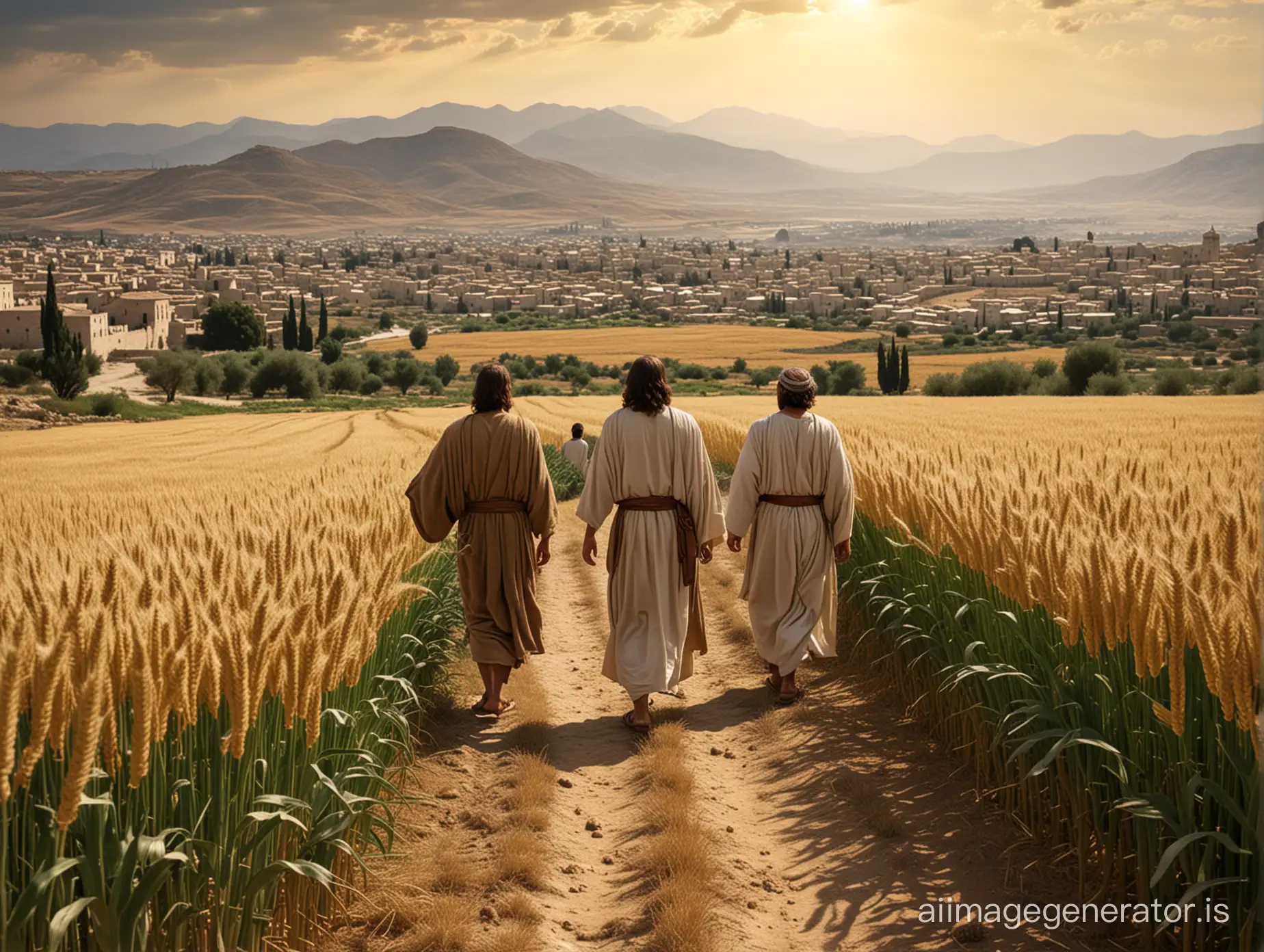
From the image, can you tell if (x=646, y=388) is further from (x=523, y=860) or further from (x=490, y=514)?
(x=523, y=860)

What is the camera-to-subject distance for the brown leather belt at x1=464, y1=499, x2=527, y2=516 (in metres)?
7.73

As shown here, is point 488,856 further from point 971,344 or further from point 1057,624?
point 971,344

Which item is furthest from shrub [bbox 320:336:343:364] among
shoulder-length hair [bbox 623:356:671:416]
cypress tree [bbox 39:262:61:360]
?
shoulder-length hair [bbox 623:356:671:416]

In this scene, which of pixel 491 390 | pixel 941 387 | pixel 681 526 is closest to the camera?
pixel 681 526

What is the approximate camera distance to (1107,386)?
50438 mm

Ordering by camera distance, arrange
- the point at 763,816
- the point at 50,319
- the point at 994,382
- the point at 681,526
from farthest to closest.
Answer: the point at 50,319, the point at 994,382, the point at 681,526, the point at 763,816

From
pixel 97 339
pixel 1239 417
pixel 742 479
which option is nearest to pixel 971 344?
pixel 97 339

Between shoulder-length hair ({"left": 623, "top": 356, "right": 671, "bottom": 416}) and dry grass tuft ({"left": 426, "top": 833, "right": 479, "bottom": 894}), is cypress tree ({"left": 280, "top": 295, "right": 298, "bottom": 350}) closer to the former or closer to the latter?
shoulder-length hair ({"left": 623, "top": 356, "right": 671, "bottom": 416})

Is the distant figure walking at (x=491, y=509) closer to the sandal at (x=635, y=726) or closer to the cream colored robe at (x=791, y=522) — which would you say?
the sandal at (x=635, y=726)

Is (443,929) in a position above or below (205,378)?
above

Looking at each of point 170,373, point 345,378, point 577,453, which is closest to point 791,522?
point 577,453

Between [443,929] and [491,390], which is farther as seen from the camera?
Answer: [491,390]

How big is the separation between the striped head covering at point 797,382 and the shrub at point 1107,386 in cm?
4565

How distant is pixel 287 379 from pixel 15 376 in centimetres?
1471
